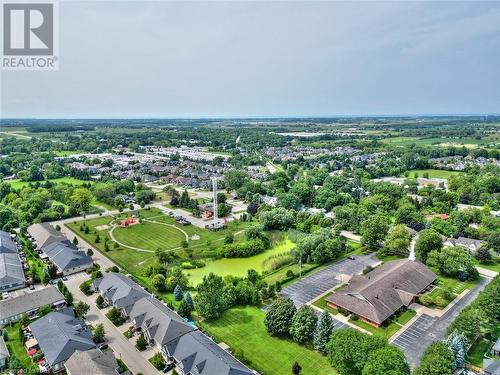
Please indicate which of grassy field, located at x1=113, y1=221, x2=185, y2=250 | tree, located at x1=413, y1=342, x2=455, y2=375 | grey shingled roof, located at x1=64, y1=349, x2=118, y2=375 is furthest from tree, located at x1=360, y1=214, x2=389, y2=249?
grey shingled roof, located at x1=64, y1=349, x2=118, y2=375

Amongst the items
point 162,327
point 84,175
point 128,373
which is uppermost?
point 84,175

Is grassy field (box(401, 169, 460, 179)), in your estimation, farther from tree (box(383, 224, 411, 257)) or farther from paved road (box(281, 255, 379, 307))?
paved road (box(281, 255, 379, 307))

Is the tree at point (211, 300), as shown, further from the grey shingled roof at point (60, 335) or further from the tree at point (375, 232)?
the tree at point (375, 232)

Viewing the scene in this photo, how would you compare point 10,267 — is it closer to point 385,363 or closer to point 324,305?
point 324,305

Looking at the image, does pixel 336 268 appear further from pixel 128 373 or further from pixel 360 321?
pixel 128 373

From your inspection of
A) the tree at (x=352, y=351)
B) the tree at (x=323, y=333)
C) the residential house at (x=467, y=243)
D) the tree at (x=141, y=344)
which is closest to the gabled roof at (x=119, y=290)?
the tree at (x=141, y=344)

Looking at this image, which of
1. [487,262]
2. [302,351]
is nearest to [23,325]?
[302,351]

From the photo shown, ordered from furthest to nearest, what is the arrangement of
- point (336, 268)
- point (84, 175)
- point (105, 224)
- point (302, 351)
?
point (84, 175) → point (105, 224) → point (336, 268) → point (302, 351)
